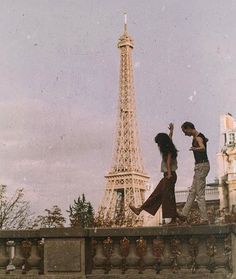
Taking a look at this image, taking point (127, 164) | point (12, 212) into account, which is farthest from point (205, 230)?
point (127, 164)

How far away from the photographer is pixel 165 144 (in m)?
9.26

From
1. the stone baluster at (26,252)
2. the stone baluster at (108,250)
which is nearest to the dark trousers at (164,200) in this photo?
the stone baluster at (108,250)

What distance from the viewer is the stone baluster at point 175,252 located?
7840 mm

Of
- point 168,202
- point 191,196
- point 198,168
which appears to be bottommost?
point 168,202

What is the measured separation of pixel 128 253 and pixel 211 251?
120 cm

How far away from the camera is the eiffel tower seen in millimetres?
68375

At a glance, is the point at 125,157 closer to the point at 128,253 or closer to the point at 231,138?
the point at 231,138

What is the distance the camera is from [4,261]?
827cm

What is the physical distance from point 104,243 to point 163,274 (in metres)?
0.98

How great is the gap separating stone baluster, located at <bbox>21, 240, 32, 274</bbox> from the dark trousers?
Result: 1932 mm

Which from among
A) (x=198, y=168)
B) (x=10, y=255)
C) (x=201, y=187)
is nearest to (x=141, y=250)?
(x=201, y=187)

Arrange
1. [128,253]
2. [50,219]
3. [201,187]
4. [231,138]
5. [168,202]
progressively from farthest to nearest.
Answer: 1. [231,138]
2. [50,219]
3. [201,187]
4. [168,202]
5. [128,253]

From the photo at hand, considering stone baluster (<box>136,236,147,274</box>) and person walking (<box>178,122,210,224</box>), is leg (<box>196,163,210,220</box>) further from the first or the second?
stone baluster (<box>136,236,147,274</box>)

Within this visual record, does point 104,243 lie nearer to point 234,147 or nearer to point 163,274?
point 163,274
